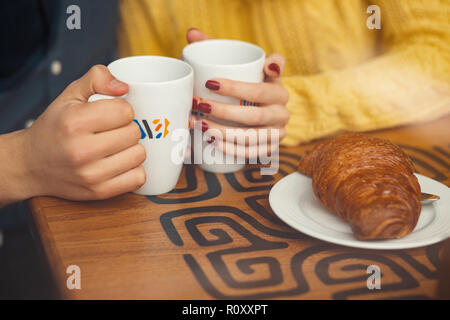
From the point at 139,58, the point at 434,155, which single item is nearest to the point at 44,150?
the point at 139,58

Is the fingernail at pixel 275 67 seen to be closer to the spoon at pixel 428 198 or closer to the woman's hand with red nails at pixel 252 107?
the woman's hand with red nails at pixel 252 107

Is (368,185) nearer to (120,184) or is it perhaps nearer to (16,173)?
(120,184)

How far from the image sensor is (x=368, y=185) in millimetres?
572

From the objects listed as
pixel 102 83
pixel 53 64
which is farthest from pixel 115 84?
pixel 53 64

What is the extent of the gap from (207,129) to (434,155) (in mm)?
388

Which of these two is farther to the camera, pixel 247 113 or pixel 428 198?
pixel 247 113

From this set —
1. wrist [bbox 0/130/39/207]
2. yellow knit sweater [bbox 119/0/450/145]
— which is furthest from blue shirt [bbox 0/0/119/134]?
wrist [bbox 0/130/39/207]

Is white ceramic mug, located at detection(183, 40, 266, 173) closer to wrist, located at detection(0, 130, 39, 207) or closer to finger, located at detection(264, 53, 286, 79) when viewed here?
finger, located at detection(264, 53, 286, 79)

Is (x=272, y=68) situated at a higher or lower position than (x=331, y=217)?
higher

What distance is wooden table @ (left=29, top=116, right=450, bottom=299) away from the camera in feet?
1.67

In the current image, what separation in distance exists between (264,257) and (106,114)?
0.26m

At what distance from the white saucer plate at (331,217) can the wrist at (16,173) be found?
13.1 inches

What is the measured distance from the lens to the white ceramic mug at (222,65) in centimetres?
71

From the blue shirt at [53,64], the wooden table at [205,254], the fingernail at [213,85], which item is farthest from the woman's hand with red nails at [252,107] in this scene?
the blue shirt at [53,64]
